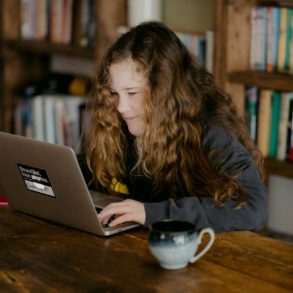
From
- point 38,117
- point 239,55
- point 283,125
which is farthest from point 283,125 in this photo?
point 38,117

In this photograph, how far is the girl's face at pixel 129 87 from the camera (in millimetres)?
1937

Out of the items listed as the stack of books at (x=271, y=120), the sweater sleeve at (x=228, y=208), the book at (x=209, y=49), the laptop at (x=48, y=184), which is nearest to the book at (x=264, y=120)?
the stack of books at (x=271, y=120)

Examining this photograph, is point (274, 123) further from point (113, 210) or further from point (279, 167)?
point (113, 210)

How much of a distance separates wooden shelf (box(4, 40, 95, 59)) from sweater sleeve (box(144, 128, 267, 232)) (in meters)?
1.51

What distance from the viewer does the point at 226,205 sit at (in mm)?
1781

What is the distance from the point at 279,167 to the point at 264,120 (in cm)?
20

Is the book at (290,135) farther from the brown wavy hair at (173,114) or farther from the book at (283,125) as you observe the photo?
the brown wavy hair at (173,114)

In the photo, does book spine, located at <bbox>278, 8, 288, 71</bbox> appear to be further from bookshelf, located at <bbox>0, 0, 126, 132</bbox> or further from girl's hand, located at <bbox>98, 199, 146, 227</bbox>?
girl's hand, located at <bbox>98, 199, 146, 227</bbox>

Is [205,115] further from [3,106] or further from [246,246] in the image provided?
[3,106]

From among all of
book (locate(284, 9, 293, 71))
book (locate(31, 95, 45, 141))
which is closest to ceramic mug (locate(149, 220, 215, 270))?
book (locate(284, 9, 293, 71))

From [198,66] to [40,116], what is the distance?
1716mm

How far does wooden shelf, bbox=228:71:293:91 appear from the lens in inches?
104

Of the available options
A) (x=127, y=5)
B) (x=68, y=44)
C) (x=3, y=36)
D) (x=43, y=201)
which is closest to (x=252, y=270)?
(x=43, y=201)

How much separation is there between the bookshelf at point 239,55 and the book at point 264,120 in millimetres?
44
